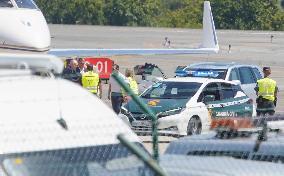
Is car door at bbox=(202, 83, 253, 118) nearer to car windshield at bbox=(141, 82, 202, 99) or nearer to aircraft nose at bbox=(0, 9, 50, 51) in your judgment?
car windshield at bbox=(141, 82, 202, 99)

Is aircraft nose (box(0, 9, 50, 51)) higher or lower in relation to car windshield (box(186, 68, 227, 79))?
higher

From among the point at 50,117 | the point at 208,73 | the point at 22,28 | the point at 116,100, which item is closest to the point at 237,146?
the point at 50,117

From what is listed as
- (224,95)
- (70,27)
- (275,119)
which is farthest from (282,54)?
(275,119)

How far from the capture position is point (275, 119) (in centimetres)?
792

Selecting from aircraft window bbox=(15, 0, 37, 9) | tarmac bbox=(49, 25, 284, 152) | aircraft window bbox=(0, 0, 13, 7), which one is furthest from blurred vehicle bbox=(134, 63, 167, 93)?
tarmac bbox=(49, 25, 284, 152)

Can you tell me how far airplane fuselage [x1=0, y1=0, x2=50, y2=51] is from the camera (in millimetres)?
23422

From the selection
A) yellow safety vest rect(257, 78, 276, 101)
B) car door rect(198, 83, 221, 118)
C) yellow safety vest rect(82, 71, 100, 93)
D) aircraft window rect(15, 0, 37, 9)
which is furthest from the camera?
aircraft window rect(15, 0, 37, 9)

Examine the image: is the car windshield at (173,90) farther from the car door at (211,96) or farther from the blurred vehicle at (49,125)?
the blurred vehicle at (49,125)

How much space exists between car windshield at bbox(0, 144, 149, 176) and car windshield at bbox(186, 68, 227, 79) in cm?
1773

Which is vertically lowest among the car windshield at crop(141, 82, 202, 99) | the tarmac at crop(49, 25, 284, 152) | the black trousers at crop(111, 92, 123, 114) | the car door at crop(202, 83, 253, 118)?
the tarmac at crop(49, 25, 284, 152)

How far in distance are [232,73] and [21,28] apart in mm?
5716

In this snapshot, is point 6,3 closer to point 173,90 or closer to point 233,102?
point 173,90

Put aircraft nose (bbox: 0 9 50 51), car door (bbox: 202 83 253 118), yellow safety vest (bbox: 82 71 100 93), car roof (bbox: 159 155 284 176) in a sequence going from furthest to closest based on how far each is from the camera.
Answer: aircraft nose (bbox: 0 9 50 51) < yellow safety vest (bbox: 82 71 100 93) < car door (bbox: 202 83 253 118) < car roof (bbox: 159 155 284 176)

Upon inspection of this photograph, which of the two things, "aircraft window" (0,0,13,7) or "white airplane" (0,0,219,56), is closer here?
"white airplane" (0,0,219,56)
